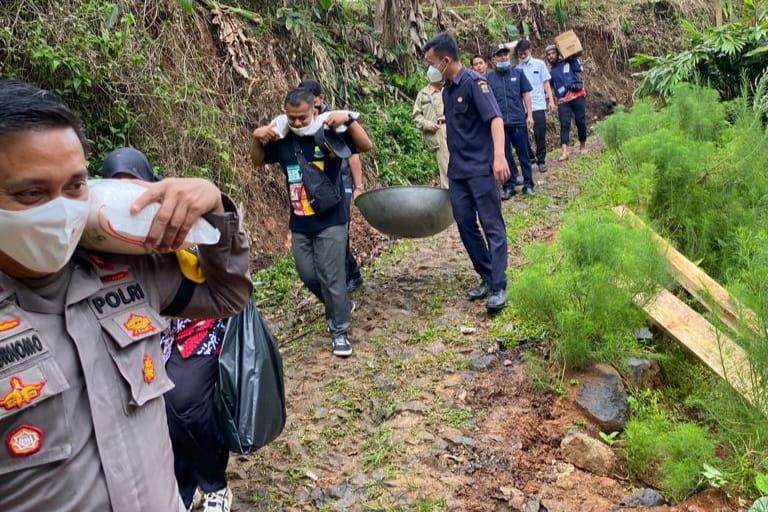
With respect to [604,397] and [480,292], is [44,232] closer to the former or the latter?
[604,397]

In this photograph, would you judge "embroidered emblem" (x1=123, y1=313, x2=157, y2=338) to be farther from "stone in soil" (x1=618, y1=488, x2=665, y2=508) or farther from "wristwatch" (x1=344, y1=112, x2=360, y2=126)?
"wristwatch" (x1=344, y1=112, x2=360, y2=126)

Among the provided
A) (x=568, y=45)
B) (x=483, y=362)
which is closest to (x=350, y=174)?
(x=483, y=362)

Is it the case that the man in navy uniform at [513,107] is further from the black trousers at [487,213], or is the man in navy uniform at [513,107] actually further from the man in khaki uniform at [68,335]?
the man in khaki uniform at [68,335]

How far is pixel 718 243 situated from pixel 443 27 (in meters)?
8.56

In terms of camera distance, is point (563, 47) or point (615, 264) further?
point (563, 47)

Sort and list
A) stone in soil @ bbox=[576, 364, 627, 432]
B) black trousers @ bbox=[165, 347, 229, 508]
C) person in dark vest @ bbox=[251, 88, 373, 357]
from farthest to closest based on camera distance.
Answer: person in dark vest @ bbox=[251, 88, 373, 357]
stone in soil @ bbox=[576, 364, 627, 432]
black trousers @ bbox=[165, 347, 229, 508]

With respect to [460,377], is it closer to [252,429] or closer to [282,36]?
[252,429]

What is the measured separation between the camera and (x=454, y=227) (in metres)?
8.01

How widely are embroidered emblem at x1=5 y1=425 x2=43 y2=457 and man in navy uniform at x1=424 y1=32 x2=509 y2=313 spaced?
12.9ft

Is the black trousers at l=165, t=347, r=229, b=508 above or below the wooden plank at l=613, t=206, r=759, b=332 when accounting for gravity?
above

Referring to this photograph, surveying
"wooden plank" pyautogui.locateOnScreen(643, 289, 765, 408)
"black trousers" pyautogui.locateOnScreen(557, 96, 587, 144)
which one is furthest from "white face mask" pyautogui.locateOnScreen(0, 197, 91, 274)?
"black trousers" pyautogui.locateOnScreen(557, 96, 587, 144)

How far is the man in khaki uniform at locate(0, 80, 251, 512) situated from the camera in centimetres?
124

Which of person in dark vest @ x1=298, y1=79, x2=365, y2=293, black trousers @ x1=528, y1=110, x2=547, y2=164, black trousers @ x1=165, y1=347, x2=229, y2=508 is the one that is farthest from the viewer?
black trousers @ x1=528, y1=110, x2=547, y2=164

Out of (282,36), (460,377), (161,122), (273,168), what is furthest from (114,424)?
(282,36)
